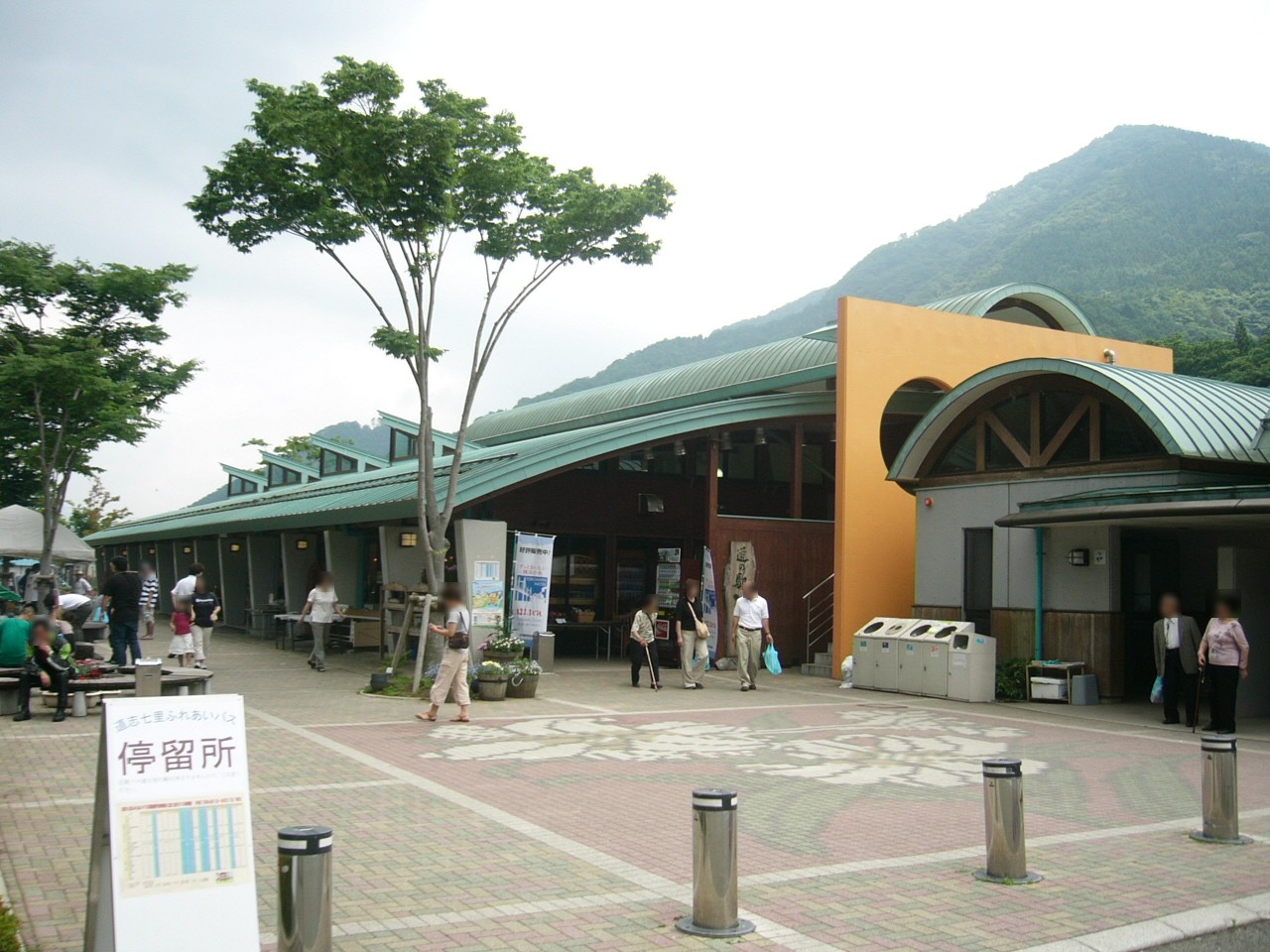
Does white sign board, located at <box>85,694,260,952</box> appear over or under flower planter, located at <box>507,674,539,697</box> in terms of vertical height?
over

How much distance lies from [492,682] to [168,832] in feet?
36.8

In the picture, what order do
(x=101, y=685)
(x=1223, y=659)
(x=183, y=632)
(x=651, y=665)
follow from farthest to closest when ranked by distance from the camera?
(x=651, y=665) < (x=183, y=632) < (x=101, y=685) < (x=1223, y=659)

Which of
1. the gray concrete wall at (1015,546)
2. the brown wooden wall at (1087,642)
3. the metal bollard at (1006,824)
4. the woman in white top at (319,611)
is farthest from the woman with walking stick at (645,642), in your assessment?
the metal bollard at (1006,824)

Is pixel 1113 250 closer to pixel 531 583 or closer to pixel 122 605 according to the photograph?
pixel 531 583

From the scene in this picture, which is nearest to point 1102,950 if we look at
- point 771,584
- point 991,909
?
point 991,909

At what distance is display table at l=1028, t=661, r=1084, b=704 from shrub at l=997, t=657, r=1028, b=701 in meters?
0.15

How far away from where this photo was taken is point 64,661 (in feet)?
42.3

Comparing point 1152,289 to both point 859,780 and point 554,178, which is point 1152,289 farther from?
point 859,780

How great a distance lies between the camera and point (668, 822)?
8266mm

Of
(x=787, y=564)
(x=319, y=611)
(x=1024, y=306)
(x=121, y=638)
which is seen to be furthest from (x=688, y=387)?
(x=121, y=638)

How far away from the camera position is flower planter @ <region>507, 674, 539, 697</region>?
52.9 feet

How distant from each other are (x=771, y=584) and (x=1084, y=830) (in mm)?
13833

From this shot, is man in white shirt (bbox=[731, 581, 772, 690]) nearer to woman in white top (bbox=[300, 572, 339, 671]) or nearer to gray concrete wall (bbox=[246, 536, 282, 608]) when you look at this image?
woman in white top (bbox=[300, 572, 339, 671])

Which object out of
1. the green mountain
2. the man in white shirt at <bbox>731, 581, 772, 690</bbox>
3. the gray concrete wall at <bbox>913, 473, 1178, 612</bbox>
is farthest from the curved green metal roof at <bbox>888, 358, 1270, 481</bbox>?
the green mountain
